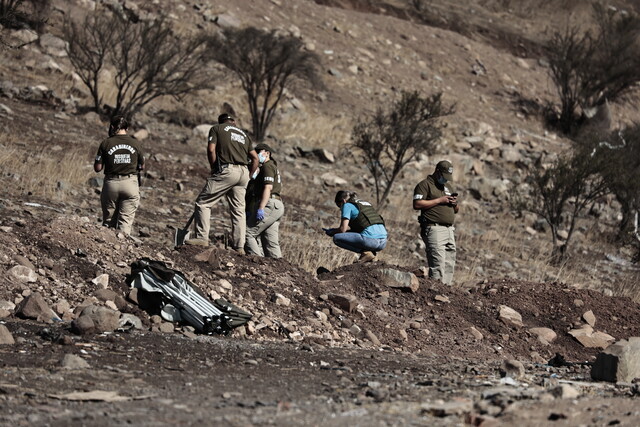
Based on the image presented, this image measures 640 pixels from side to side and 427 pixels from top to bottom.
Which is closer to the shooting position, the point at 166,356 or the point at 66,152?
the point at 166,356

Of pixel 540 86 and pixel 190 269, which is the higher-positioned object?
pixel 540 86

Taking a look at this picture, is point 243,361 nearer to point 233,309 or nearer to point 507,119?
point 233,309

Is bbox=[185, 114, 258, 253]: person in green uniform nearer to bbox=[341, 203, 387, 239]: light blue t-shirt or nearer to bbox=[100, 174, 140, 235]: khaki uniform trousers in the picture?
bbox=[100, 174, 140, 235]: khaki uniform trousers

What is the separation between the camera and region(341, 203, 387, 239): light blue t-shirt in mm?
9953

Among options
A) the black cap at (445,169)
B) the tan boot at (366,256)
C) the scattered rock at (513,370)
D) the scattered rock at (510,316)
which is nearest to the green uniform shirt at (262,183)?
the tan boot at (366,256)

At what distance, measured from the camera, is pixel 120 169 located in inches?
356

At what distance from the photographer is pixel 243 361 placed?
6180 millimetres

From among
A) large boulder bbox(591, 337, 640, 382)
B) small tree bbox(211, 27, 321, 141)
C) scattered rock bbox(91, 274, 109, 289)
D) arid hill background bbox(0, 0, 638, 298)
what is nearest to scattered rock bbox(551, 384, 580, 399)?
large boulder bbox(591, 337, 640, 382)

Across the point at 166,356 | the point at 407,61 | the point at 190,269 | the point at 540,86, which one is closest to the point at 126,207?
the point at 190,269

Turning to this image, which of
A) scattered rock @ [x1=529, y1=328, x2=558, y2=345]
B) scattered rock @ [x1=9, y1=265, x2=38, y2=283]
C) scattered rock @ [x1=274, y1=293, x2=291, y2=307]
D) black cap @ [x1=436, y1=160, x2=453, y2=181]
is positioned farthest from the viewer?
black cap @ [x1=436, y1=160, x2=453, y2=181]

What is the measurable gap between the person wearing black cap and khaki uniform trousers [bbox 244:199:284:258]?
56.5 inches

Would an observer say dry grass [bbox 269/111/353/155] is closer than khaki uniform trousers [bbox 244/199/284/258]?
No

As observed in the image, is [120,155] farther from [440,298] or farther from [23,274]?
[440,298]

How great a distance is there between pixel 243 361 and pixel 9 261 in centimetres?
250
